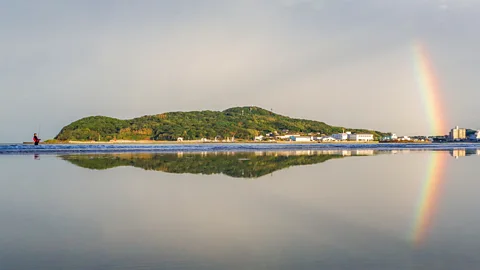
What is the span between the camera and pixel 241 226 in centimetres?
906

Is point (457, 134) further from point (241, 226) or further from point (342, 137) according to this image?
point (241, 226)

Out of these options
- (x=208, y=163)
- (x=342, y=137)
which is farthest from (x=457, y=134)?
(x=208, y=163)

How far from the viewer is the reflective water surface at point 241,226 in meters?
6.63

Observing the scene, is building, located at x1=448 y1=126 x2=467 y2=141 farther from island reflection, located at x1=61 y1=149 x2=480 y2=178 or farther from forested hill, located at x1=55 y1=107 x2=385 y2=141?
island reflection, located at x1=61 y1=149 x2=480 y2=178

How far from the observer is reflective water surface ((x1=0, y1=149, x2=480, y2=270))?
663 centimetres

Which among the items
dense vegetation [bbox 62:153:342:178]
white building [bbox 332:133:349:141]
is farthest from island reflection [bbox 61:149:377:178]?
white building [bbox 332:133:349:141]

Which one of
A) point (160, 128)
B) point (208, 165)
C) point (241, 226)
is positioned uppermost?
point (160, 128)

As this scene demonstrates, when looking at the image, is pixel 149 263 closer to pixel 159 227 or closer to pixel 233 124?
pixel 159 227

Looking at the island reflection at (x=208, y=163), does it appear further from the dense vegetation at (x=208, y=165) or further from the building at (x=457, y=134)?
the building at (x=457, y=134)

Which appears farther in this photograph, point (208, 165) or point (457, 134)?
point (457, 134)

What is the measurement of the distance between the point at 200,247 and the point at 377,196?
7.96 meters

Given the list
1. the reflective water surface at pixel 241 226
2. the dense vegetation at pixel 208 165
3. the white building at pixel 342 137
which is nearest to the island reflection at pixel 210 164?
the dense vegetation at pixel 208 165

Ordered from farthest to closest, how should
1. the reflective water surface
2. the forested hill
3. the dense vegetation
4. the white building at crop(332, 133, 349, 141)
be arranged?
1. the white building at crop(332, 133, 349, 141)
2. the forested hill
3. the dense vegetation
4. the reflective water surface

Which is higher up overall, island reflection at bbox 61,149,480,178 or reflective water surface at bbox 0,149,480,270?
island reflection at bbox 61,149,480,178
